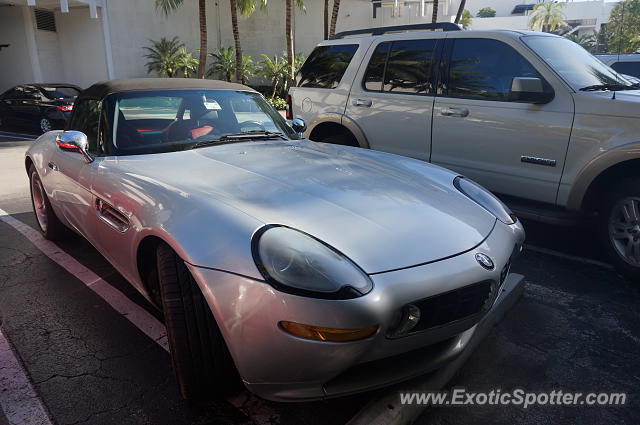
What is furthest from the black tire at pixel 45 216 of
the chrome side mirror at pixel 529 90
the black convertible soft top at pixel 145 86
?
the chrome side mirror at pixel 529 90

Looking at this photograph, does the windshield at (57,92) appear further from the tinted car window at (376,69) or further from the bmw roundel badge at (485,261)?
the bmw roundel badge at (485,261)

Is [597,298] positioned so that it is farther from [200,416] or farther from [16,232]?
[16,232]

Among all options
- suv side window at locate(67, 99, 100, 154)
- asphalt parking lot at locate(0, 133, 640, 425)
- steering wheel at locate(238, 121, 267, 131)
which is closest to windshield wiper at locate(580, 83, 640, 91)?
asphalt parking lot at locate(0, 133, 640, 425)

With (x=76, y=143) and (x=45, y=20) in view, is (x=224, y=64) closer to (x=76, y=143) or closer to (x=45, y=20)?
(x=45, y=20)

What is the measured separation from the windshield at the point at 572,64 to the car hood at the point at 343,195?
1843 millimetres

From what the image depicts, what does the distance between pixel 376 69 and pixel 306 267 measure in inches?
161

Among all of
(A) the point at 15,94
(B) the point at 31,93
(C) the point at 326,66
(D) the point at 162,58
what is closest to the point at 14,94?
(A) the point at 15,94

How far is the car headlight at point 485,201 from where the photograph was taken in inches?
105

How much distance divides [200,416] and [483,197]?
196 cm

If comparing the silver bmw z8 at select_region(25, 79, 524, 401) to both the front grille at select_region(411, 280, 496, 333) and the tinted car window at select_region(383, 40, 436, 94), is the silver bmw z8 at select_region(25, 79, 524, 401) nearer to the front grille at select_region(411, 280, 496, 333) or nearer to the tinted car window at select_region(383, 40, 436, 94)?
the front grille at select_region(411, 280, 496, 333)

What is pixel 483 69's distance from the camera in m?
4.60

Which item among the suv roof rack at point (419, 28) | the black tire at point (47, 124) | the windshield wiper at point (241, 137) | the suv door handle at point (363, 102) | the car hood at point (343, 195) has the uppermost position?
Result: the suv roof rack at point (419, 28)

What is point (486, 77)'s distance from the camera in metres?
4.56

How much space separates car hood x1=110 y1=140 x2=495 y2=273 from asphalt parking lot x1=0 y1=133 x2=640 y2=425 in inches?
27.9
